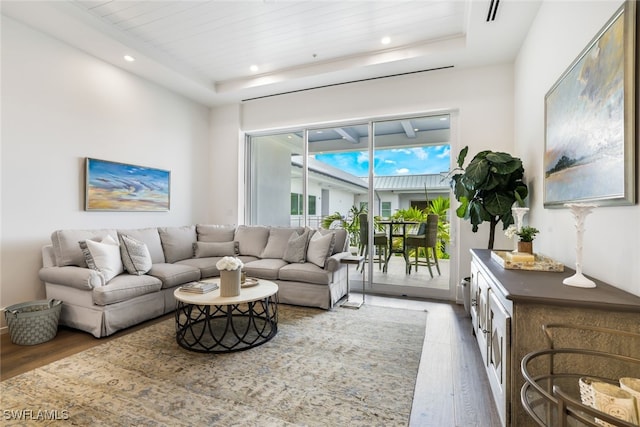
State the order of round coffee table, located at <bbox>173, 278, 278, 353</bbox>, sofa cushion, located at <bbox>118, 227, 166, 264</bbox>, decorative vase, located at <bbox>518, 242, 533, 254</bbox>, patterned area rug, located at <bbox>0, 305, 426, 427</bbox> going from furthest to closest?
sofa cushion, located at <bbox>118, 227, 166, 264</bbox> → round coffee table, located at <bbox>173, 278, 278, 353</bbox> → decorative vase, located at <bbox>518, 242, 533, 254</bbox> → patterned area rug, located at <bbox>0, 305, 426, 427</bbox>

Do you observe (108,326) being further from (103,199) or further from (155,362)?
(103,199)

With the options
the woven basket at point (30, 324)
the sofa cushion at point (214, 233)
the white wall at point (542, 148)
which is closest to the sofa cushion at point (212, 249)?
the sofa cushion at point (214, 233)

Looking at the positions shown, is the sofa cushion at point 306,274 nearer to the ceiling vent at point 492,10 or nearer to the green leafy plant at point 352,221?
the green leafy plant at point 352,221

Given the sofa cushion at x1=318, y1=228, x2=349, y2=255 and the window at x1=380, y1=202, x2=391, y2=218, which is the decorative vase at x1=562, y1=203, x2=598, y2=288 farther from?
the window at x1=380, y1=202, x2=391, y2=218

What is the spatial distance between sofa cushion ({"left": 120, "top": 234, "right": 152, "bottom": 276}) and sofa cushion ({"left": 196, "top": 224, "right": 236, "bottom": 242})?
1.38 metres

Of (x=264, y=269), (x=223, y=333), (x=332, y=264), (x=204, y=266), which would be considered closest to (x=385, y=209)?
(x=332, y=264)

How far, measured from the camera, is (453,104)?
13.9 feet

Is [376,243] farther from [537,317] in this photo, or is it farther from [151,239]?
[537,317]

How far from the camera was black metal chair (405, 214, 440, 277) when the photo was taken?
14.8 ft

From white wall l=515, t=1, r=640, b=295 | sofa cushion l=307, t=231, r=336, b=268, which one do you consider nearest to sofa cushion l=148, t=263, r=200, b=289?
sofa cushion l=307, t=231, r=336, b=268

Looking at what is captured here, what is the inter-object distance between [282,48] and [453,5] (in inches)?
81.2

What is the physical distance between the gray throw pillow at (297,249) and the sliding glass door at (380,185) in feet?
3.19

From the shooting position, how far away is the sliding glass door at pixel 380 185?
178 inches

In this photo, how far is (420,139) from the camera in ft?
15.2
